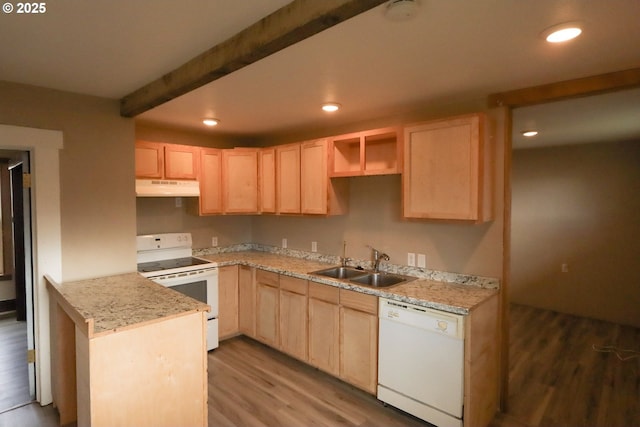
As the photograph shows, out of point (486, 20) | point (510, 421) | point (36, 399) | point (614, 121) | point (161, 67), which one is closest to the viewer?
point (486, 20)

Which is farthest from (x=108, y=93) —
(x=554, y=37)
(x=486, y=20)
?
(x=554, y=37)

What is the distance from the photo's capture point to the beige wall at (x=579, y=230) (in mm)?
4316

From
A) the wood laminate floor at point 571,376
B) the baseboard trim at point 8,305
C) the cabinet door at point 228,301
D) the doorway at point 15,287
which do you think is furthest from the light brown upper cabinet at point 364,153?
the baseboard trim at point 8,305

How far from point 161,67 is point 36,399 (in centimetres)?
274

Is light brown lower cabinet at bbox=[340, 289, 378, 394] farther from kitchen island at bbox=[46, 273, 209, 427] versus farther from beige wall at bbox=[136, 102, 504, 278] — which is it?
kitchen island at bbox=[46, 273, 209, 427]

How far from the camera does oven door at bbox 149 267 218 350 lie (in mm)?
3330

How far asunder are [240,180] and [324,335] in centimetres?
203

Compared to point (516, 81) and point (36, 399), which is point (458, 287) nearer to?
point (516, 81)

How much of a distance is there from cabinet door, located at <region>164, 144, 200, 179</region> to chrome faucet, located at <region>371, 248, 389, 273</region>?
2.12 metres

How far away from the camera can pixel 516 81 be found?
2.29 metres

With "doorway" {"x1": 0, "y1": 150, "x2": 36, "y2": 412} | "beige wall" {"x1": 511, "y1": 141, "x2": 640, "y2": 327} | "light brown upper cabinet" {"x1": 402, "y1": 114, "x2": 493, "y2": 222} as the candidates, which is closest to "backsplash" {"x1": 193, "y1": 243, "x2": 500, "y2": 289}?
"light brown upper cabinet" {"x1": 402, "y1": 114, "x2": 493, "y2": 222}

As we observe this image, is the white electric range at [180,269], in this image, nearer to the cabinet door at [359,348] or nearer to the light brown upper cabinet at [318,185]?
the light brown upper cabinet at [318,185]

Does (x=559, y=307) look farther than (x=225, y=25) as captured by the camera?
Yes

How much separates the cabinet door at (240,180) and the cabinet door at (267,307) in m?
0.84
